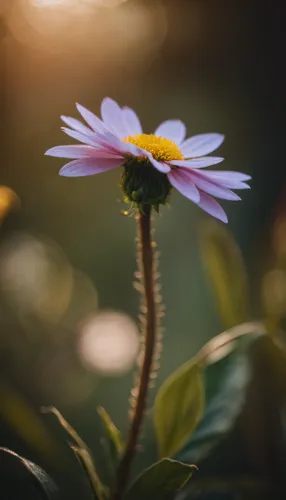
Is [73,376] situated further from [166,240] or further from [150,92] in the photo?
[150,92]

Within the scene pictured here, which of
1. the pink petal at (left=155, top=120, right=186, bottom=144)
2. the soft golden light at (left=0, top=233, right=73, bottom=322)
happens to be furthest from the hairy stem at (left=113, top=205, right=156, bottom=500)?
the soft golden light at (left=0, top=233, right=73, bottom=322)

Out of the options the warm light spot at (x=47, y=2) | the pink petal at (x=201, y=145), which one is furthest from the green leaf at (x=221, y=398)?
the warm light spot at (x=47, y=2)

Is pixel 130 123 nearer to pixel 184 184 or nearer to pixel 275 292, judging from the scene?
pixel 184 184

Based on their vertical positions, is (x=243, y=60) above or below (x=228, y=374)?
above

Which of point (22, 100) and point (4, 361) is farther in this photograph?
point (22, 100)

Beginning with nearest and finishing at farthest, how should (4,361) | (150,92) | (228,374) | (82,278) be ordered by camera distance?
1. (228,374)
2. (4,361)
3. (82,278)
4. (150,92)

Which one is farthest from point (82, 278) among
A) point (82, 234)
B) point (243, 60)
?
point (243, 60)

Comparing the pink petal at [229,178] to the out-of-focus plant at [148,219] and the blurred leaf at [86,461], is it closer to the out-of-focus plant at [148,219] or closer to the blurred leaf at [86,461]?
the out-of-focus plant at [148,219]
